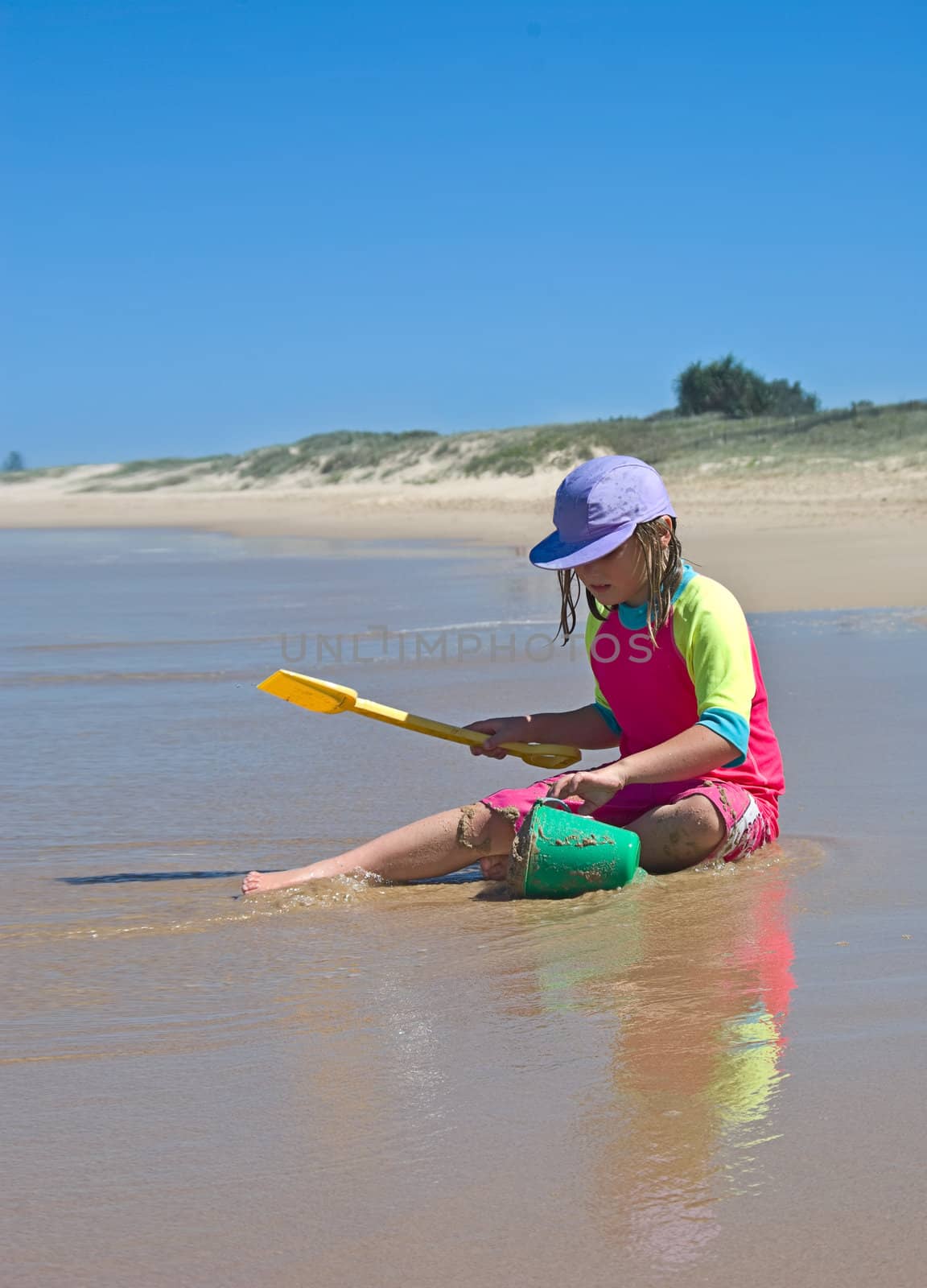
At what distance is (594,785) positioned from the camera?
8.84 feet

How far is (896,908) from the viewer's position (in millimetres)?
2658

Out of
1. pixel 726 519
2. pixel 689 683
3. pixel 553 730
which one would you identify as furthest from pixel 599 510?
pixel 726 519

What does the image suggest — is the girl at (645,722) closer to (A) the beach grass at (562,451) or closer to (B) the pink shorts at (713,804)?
(B) the pink shorts at (713,804)

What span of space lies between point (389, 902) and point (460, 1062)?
0.94 m

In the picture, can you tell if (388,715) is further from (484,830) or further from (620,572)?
(620,572)

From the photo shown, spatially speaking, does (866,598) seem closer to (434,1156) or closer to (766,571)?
(766,571)

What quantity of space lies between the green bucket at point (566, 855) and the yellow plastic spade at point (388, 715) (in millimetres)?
342

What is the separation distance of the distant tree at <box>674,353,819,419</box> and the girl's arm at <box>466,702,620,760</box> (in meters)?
43.4

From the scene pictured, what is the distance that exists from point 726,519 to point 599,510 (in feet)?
48.2

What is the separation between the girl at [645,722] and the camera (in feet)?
9.17

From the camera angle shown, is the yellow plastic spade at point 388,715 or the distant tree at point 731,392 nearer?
the yellow plastic spade at point 388,715

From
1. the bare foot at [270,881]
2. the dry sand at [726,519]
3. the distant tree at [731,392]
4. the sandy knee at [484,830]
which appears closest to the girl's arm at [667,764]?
the sandy knee at [484,830]

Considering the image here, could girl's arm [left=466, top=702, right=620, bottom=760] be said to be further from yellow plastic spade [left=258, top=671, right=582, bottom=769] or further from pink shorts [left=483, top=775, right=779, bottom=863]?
pink shorts [left=483, top=775, right=779, bottom=863]

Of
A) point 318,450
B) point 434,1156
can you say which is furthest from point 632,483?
point 318,450
